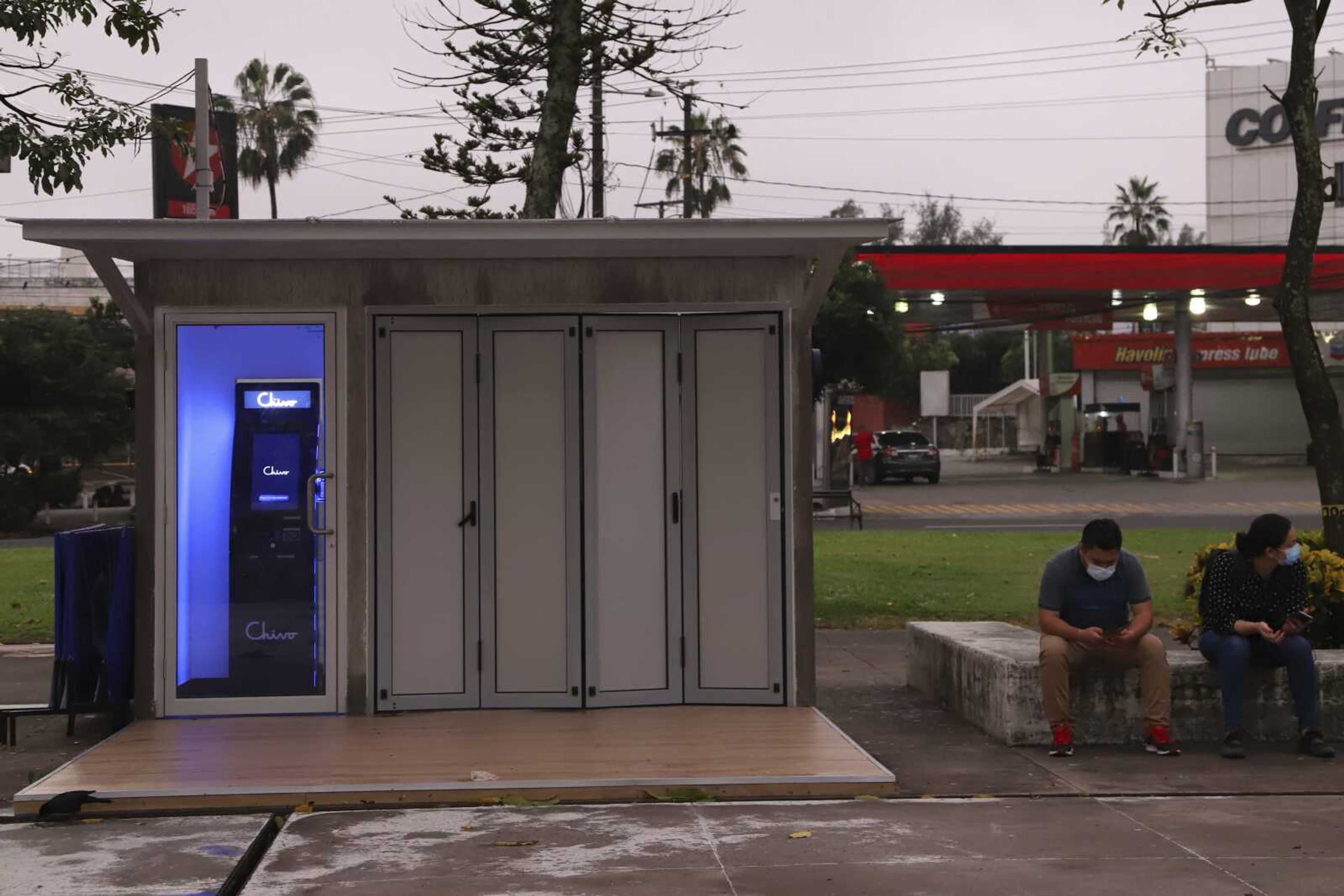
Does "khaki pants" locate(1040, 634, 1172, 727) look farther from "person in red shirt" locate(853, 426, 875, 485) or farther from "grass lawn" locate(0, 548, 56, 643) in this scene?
"person in red shirt" locate(853, 426, 875, 485)

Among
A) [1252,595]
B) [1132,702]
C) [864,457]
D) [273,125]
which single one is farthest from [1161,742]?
[273,125]

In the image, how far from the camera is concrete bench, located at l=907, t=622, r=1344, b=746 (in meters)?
8.48

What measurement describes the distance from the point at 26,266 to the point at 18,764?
59.6 meters

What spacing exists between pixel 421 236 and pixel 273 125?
49535mm

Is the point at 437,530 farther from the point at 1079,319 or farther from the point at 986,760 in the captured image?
the point at 1079,319

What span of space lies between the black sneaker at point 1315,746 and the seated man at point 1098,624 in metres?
0.68

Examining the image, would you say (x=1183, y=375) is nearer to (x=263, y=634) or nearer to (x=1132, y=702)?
(x=1132, y=702)

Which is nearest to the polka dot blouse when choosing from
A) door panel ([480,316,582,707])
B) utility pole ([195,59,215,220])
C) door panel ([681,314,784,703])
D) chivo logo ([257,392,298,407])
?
door panel ([681,314,784,703])

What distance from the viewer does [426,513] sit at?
925cm

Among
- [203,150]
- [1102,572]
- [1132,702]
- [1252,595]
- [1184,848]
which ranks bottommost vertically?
[1184,848]

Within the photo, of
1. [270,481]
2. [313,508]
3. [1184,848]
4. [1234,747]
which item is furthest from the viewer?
[270,481]

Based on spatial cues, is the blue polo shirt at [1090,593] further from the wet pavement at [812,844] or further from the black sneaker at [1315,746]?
the black sneaker at [1315,746]

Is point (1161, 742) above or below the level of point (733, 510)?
below

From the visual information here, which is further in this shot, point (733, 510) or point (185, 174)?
point (185, 174)
